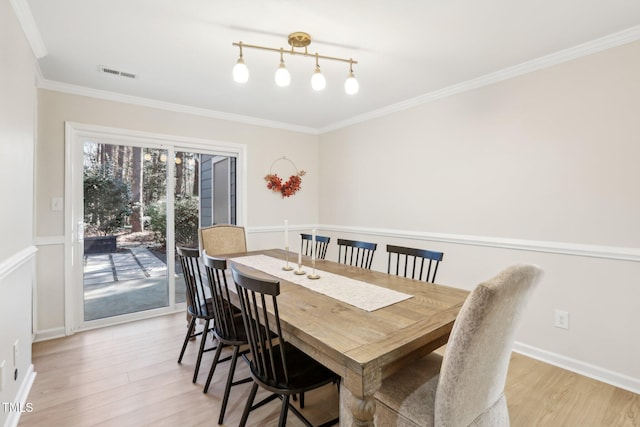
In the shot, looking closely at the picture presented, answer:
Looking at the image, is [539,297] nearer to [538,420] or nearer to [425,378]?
[538,420]

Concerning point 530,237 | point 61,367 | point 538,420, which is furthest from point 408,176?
point 61,367

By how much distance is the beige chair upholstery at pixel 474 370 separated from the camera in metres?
1.05

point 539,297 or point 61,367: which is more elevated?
point 539,297

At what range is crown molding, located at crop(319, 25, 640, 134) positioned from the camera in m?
2.11

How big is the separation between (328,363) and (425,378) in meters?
0.51

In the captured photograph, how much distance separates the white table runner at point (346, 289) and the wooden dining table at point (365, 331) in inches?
1.7

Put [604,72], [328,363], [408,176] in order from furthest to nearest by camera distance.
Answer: [408,176] < [604,72] < [328,363]

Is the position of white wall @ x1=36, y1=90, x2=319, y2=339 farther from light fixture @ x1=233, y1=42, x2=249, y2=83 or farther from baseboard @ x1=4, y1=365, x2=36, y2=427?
light fixture @ x1=233, y1=42, x2=249, y2=83

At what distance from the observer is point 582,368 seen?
2.31 metres

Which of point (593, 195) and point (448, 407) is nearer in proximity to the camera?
point (448, 407)

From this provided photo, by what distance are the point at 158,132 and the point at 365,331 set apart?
3.24 meters

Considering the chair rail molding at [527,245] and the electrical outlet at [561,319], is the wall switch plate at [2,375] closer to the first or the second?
the chair rail molding at [527,245]

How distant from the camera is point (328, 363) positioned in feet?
4.00

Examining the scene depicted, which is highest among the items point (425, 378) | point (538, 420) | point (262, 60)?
point (262, 60)
